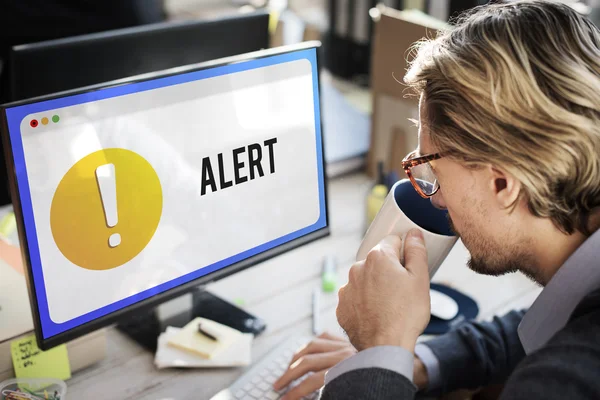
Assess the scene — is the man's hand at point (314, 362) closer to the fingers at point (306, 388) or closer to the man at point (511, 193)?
the fingers at point (306, 388)

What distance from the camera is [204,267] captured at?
118 cm

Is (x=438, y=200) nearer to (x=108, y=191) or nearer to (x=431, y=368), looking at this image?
(x=431, y=368)

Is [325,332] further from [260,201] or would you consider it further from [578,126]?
[578,126]

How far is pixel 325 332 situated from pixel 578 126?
0.57 metres

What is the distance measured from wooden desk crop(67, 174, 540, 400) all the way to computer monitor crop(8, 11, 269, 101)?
0.46 meters

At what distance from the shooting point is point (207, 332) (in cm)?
123

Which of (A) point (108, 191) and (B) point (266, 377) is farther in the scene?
(B) point (266, 377)

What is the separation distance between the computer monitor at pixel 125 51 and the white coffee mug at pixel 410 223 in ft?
1.74

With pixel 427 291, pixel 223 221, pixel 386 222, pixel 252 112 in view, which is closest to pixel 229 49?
pixel 252 112

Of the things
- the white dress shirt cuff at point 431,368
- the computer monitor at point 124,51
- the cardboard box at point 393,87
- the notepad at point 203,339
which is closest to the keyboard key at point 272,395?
the notepad at point 203,339

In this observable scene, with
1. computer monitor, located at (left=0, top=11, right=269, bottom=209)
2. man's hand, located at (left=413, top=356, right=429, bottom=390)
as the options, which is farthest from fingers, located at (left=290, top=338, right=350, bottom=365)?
computer monitor, located at (left=0, top=11, right=269, bottom=209)

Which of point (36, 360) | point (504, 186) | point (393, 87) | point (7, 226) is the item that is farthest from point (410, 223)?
point (7, 226)

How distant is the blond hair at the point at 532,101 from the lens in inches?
33.5

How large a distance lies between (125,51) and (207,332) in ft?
1.81
